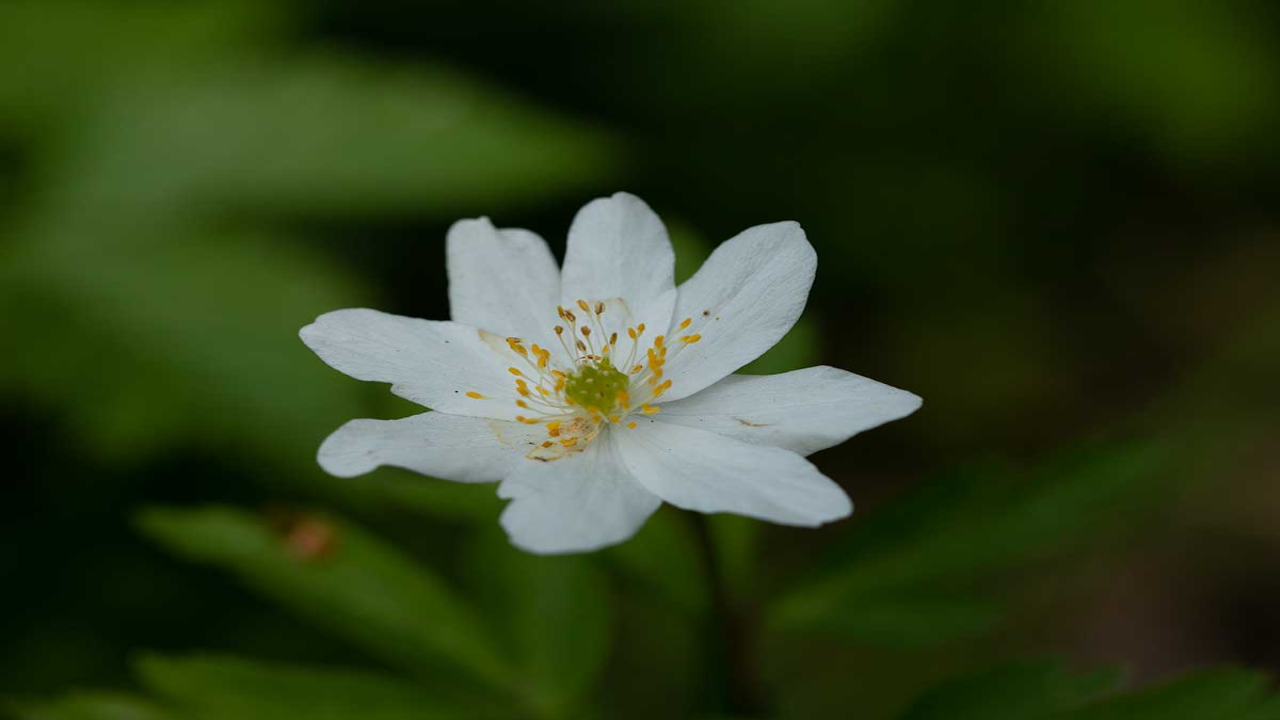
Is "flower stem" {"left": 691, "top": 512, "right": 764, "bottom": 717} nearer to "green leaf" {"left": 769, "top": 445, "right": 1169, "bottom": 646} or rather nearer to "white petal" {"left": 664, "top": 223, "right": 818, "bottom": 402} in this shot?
"green leaf" {"left": 769, "top": 445, "right": 1169, "bottom": 646}

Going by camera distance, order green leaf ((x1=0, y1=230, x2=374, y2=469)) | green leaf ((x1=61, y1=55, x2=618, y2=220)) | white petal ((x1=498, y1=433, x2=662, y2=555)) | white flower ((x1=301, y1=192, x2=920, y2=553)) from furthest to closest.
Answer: green leaf ((x1=61, y1=55, x2=618, y2=220)) < green leaf ((x1=0, y1=230, x2=374, y2=469)) < white flower ((x1=301, y1=192, x2=920, y2=553)) < white petal ((x1=498, y1=433, x2=662, y2=555))

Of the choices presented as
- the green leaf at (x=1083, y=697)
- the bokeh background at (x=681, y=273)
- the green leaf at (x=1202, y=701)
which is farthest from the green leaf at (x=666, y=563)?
the green leaf at (x=1202, y=701)

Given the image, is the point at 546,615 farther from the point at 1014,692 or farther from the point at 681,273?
the point at 1014,692

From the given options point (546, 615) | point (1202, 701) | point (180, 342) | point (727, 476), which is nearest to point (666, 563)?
point (546, 615)

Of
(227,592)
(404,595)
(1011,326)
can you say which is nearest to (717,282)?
(404,595)

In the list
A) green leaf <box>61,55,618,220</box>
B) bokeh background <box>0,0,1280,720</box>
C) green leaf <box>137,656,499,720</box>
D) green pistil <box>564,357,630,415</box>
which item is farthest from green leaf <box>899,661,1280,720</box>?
green leaf <box>61,55,618,220</box>

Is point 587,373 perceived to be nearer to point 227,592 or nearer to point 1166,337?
point 227,592

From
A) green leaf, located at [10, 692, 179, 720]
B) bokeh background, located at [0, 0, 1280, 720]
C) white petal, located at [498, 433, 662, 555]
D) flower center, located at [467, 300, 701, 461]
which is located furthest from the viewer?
bokeh background, located at [0, 0, 1280, 720]
